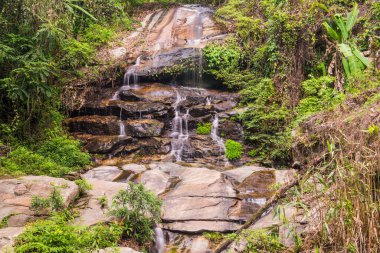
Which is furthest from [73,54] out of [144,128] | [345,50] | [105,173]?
[345,50]

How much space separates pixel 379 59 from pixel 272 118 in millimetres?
3034

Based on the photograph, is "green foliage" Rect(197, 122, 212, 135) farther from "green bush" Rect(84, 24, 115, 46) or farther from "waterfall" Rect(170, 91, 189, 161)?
"green bush" Rect(84, 24, 115, 46)

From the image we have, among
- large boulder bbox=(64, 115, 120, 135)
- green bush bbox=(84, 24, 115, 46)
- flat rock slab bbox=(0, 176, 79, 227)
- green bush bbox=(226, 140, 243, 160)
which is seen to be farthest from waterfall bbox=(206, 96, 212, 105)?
flat rock slab bbox=(0, 176, 79, 227)

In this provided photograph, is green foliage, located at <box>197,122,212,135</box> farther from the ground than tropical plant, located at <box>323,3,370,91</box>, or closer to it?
closer to it

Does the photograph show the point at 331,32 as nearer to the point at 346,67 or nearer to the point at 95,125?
the point at 346,67

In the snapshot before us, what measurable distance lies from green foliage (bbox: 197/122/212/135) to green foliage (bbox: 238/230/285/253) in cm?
611

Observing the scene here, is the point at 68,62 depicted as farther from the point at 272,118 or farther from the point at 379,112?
the point at 379,112

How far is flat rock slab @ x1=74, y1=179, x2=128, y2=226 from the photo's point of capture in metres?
5.56

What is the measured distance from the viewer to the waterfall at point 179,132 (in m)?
10.2

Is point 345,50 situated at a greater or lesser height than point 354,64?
greater

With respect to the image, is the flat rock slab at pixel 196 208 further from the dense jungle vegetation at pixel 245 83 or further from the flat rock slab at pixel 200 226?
the dense jungle vegetation at pixel 245 83

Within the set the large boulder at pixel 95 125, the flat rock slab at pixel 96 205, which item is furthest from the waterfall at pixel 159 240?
the large boulder at pixel 95 125

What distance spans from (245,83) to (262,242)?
7.59 meters

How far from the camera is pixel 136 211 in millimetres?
5473
